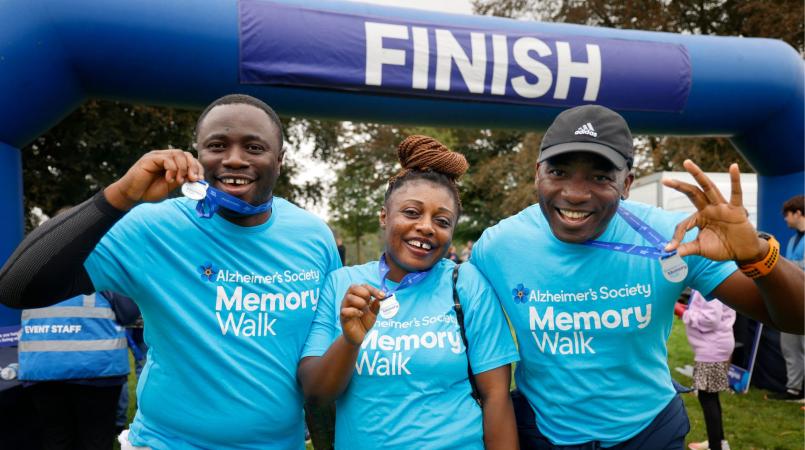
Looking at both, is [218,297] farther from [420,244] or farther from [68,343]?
[68,343]

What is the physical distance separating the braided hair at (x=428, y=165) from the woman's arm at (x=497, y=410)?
27.5 inches

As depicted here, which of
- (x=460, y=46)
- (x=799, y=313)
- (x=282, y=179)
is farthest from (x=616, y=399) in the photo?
(x=282, y=179)

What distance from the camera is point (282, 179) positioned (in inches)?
565

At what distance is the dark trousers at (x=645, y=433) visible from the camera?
6.95ft

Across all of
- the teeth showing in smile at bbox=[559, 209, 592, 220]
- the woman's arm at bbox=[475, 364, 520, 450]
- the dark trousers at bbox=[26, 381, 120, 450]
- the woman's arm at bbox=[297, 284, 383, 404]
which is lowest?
the dark trousers at bbox=[26, 381, 120, 450]

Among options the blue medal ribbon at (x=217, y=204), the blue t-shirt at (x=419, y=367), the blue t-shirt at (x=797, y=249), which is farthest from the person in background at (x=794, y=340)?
the blue medal ribbon at (x=217, y=204)

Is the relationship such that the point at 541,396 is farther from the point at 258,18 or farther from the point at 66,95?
the point at 66,95

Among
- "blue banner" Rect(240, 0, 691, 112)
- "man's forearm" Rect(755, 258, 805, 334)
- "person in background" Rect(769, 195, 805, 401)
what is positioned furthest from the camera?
"person in background" Rect(769, 195, 805, 401)

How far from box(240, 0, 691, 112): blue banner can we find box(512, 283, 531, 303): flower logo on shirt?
127 inches

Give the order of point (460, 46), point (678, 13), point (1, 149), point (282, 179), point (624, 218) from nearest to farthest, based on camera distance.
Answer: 1. point (624, 218)
2. point (1, 149)
3. point (460, 46)
4. point (282, 179)
5. point (678, 13)

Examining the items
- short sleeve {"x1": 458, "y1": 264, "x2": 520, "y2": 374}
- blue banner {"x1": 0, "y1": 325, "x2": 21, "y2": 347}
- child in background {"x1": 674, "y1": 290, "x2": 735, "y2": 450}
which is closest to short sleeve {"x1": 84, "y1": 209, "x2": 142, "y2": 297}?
short sleeve {"x1": 458, "y1": 264, "x2": 520, "y2": 374}

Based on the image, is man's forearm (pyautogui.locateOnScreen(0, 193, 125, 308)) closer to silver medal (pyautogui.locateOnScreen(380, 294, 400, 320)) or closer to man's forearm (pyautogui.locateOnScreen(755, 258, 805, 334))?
silver medal (pyautogui.locateOnScreen(380, 294, 400, 320))

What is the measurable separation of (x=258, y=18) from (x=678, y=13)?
1533 centimetres

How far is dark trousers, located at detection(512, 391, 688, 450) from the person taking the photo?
212cm
